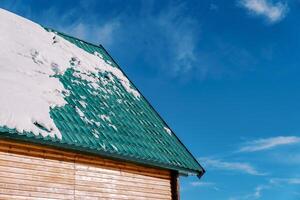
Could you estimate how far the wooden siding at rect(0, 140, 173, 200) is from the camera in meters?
10.8

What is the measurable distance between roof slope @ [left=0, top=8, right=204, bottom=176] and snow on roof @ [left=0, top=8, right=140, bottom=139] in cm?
8

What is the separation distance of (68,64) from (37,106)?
13.5 ft

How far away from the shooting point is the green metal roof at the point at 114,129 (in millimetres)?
12117

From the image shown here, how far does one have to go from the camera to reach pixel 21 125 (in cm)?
1088

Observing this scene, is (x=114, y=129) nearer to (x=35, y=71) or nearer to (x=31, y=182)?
(x=35, y=71)

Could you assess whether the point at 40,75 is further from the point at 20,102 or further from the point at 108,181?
the point at 108,181

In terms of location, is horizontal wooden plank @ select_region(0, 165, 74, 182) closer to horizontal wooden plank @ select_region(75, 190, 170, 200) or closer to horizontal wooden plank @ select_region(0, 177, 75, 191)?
horizontal wooden plank @ select_region(0, 177, 75, 191)

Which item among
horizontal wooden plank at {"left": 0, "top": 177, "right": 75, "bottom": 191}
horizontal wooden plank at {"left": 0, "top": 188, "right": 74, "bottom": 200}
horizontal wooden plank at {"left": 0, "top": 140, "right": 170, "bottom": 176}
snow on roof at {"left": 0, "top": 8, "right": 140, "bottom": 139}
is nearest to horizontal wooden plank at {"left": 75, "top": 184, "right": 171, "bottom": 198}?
horizontal wooden plank at {"left": 0, "top": 177, "right": 75, "bottom": 191}

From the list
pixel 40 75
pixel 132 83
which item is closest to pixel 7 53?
pixel 40 75

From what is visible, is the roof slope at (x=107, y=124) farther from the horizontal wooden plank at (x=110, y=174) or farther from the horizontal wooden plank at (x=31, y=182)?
the horizontal wooden plank at (x=31, y=182)

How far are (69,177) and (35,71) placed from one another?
144 inches

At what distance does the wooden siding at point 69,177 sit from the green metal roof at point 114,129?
0.47m

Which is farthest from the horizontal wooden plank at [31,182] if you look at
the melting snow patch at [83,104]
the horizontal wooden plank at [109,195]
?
the melting snow patch at [83,104]

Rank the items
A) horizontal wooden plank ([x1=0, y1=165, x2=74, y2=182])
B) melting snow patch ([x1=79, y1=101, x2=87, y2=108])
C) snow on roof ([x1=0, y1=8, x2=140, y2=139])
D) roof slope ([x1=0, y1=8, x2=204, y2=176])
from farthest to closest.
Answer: melting snow patch ([x1=79, y1=101, x2=87, y2=108])
roof slope ([x1=0, y1=8, x2=204, y2=176])
snow on roof ([x1=0, y1=8, x2=140, y2=139])
horizontal wooden plank ([x1=0, y1=165, x2=74, y2=182])
